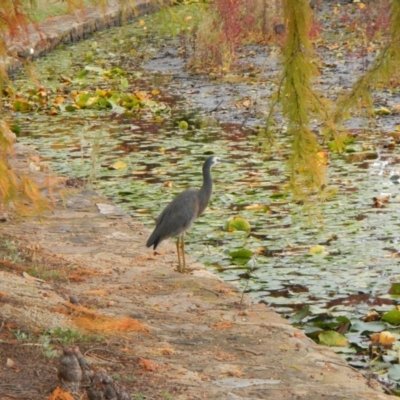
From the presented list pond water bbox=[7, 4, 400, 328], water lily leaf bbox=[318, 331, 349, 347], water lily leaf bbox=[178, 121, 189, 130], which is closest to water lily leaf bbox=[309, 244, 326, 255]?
pond water bbox=[7, 4, 400, 328]

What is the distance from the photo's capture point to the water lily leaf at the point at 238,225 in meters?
9.15

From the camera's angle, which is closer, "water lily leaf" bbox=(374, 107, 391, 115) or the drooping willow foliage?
the drooping willow foliage

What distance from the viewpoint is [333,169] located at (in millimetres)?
11320

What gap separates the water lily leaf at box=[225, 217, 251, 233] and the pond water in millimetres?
68

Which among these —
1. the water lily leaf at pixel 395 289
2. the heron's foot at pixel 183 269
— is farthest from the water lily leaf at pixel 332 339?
the heron's foot at pixel 183 269

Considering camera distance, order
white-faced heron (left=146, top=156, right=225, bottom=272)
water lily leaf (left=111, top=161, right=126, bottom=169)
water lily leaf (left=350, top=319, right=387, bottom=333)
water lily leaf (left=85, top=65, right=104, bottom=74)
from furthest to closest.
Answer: water lily leaf (left=85, top=65, right=104, bottom=74)
water lily leaf (left=111, top=161, right=126, bottom=169)
white-faced heron (left=146, top=156, right=225, bottom=272)
water lily leaf (left=350, top=319, right=387, bottom=333)

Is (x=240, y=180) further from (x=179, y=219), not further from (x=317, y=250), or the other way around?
(x=179, y=219)

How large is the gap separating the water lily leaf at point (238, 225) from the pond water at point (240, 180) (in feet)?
0.22

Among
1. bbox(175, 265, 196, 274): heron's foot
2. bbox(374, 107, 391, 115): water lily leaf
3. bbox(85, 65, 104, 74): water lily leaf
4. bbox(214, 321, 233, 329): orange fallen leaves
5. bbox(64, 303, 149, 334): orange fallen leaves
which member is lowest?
bbox(85, 65, 104, 74): water lily leaf

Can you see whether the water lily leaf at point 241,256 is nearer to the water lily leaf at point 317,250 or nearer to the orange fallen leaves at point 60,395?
the water lily leaf at point 317,250

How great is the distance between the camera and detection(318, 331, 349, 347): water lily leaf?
6.58m

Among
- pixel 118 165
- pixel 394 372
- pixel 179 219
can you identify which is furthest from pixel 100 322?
pixel 118 165

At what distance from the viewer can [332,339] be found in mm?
6598

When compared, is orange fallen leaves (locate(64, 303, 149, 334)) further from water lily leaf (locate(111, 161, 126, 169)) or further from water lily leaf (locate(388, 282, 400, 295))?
water lily leaf (locate(111, 161, 126, 169))
